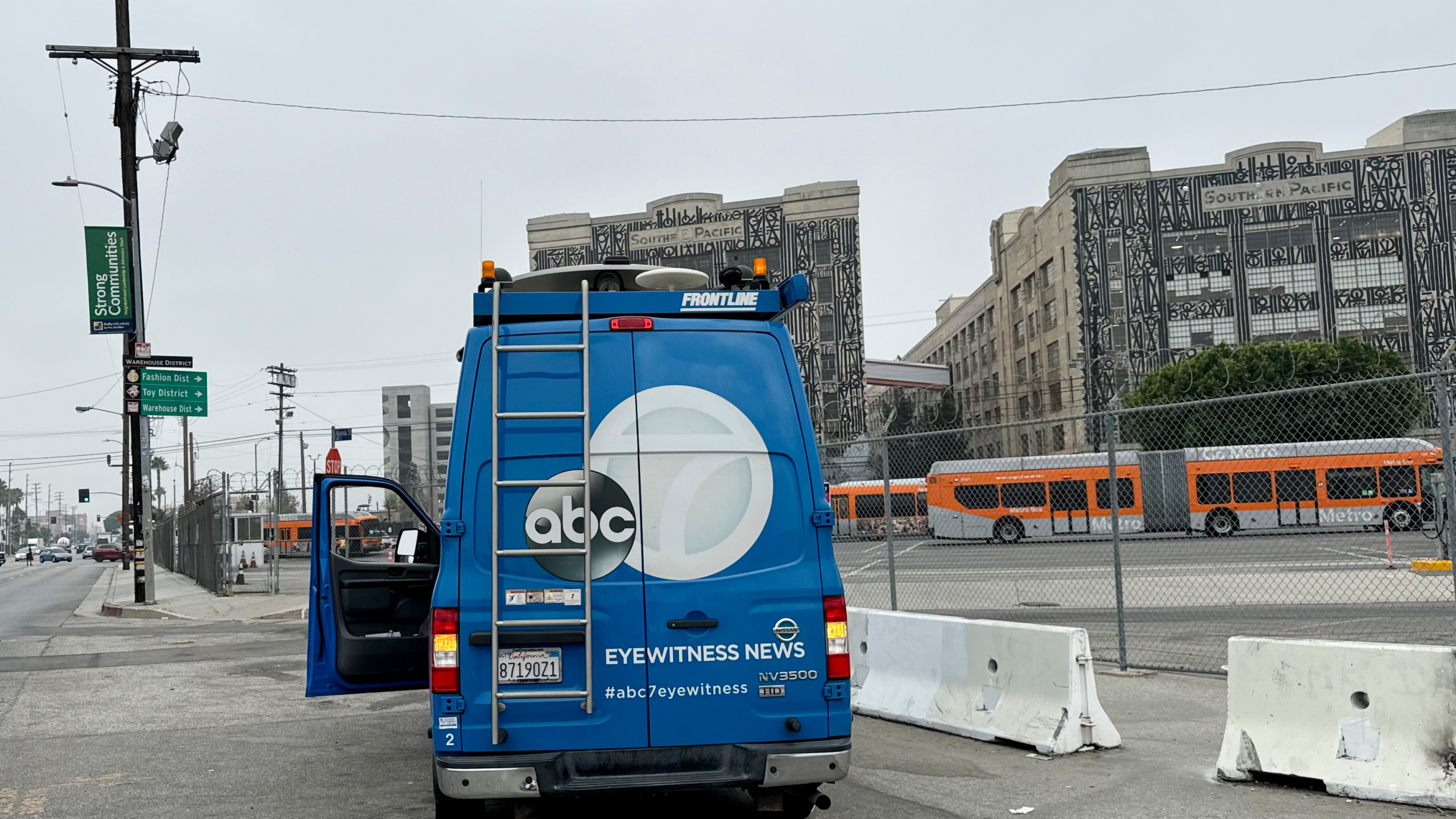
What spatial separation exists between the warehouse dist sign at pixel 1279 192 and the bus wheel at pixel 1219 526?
6860 centimetres

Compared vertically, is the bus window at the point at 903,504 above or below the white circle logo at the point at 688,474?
below

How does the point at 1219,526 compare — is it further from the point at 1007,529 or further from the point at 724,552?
the point at 724,552

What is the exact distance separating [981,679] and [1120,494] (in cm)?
460

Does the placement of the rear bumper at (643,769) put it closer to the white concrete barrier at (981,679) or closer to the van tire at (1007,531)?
the white concrete barrier at (981,679)

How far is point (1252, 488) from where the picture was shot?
48.3 ft

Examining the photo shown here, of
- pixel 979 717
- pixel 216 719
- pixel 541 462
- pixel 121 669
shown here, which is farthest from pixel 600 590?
pixel 121 669

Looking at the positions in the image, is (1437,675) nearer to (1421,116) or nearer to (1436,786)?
(1436,786)

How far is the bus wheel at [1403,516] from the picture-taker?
1030 cm

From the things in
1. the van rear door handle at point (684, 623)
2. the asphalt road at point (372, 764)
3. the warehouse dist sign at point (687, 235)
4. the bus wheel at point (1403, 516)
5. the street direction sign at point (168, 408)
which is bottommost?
the asphalt road at point (372, 764)

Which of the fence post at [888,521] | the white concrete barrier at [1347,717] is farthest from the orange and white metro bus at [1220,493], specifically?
the white concrete barrier at [1347,717]

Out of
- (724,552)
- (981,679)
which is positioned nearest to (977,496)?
(981,679)

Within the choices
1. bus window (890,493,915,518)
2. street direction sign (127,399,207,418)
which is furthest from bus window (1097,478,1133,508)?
street direction sign (127,399,207,418)

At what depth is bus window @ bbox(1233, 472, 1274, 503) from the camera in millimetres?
13531

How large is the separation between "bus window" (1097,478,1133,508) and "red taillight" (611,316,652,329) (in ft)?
23.9
